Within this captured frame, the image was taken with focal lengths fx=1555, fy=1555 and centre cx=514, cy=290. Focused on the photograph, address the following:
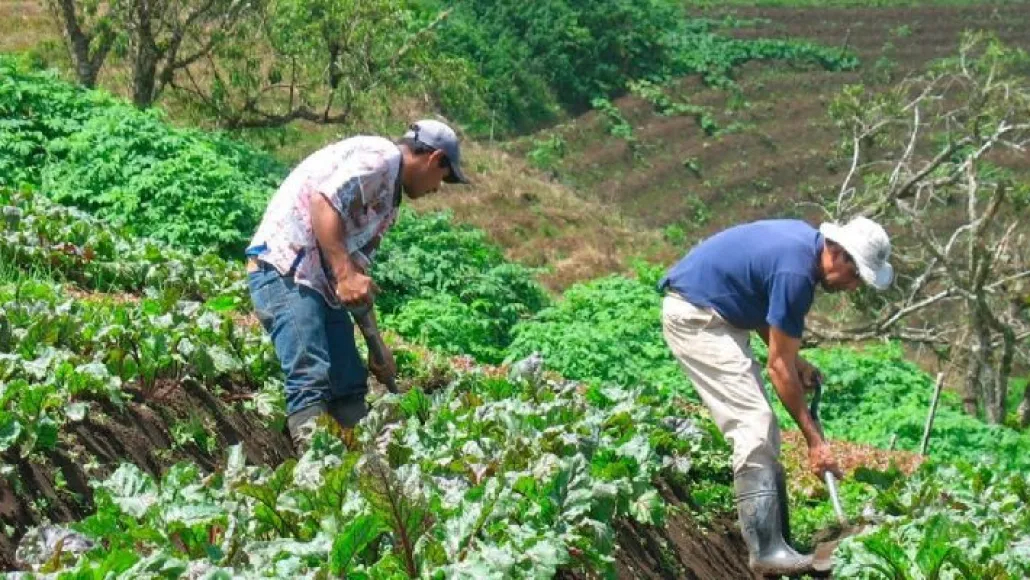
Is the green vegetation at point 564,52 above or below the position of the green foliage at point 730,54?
above

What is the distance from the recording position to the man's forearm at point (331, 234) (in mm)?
6066

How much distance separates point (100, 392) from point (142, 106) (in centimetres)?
1554

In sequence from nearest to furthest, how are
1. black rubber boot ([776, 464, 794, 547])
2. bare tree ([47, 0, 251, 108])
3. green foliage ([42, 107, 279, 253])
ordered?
black rubber boot ([776, 464, 794, 547]) → green foliage ([42, 107, 279, 253]) → bare tree ([47, 0, 251, 108])

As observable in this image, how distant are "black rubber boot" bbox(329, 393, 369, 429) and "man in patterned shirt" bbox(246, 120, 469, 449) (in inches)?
7.6

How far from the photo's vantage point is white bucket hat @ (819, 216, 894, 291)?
622 centimetres

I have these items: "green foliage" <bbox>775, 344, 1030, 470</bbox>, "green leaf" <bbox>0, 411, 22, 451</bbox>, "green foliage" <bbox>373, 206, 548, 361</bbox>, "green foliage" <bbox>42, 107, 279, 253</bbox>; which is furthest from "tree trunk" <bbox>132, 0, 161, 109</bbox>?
"green leaf" <bbox>0, 411, 22, 451</bbox>

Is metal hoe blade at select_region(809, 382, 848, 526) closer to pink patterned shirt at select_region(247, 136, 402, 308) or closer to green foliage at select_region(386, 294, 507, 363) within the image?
pink patterned shirt at select_region(247, 136, 402, 308)

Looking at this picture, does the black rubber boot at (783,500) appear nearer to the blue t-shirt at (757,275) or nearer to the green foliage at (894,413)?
the blue t-shirt at (757,275)

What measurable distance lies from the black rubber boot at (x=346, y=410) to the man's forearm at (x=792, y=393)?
177 cm

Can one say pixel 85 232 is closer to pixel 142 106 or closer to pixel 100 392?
pixel 100 392

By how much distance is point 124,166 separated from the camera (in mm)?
16953

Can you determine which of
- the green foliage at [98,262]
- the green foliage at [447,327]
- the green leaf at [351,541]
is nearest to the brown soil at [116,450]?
the green leaf at [351,541]

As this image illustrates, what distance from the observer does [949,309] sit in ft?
107

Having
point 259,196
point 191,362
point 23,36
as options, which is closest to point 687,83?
point 23,36
